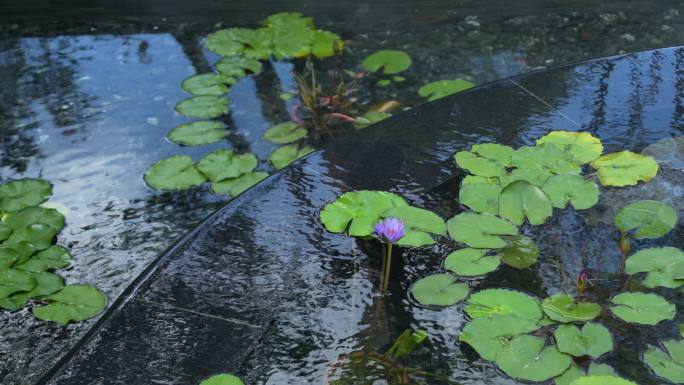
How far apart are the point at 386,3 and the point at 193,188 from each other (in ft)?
4.86

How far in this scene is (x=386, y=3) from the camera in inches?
126

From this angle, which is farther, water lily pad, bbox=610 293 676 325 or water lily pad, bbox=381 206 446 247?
water lily pad, bbox=381 206 446 247

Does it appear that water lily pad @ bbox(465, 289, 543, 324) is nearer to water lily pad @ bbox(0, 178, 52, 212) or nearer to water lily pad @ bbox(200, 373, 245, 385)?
water lily pad @ bbox(200, 373, 245, 385)

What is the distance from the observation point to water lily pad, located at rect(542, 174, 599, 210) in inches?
52.7

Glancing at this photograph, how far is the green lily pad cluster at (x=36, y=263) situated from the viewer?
1.67 metres

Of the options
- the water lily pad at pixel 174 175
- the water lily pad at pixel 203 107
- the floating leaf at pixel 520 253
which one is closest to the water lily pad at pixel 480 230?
the floating leaf at pixel 520 253

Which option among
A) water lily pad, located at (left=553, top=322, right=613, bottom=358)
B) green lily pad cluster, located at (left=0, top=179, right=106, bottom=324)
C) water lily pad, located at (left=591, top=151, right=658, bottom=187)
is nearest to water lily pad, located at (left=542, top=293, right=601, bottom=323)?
water lily pad, located at (left=553, top=322, right=613, bottom=358)

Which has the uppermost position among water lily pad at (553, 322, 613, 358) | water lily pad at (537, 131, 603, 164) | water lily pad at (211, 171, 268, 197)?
water lily pad at (537, 131, 603, 164)

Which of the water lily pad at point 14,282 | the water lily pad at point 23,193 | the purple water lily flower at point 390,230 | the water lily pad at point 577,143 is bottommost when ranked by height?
the water lily pad at point 14,282

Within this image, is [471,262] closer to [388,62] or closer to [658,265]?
[658,265]

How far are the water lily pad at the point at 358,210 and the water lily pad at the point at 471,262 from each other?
0.14m

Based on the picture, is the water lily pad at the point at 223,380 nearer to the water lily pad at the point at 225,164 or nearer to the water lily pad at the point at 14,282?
the water lily pad at the point at 14,282

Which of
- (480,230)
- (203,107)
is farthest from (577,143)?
(203,107)

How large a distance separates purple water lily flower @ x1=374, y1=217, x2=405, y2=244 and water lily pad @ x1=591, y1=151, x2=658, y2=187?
17.1 inches
